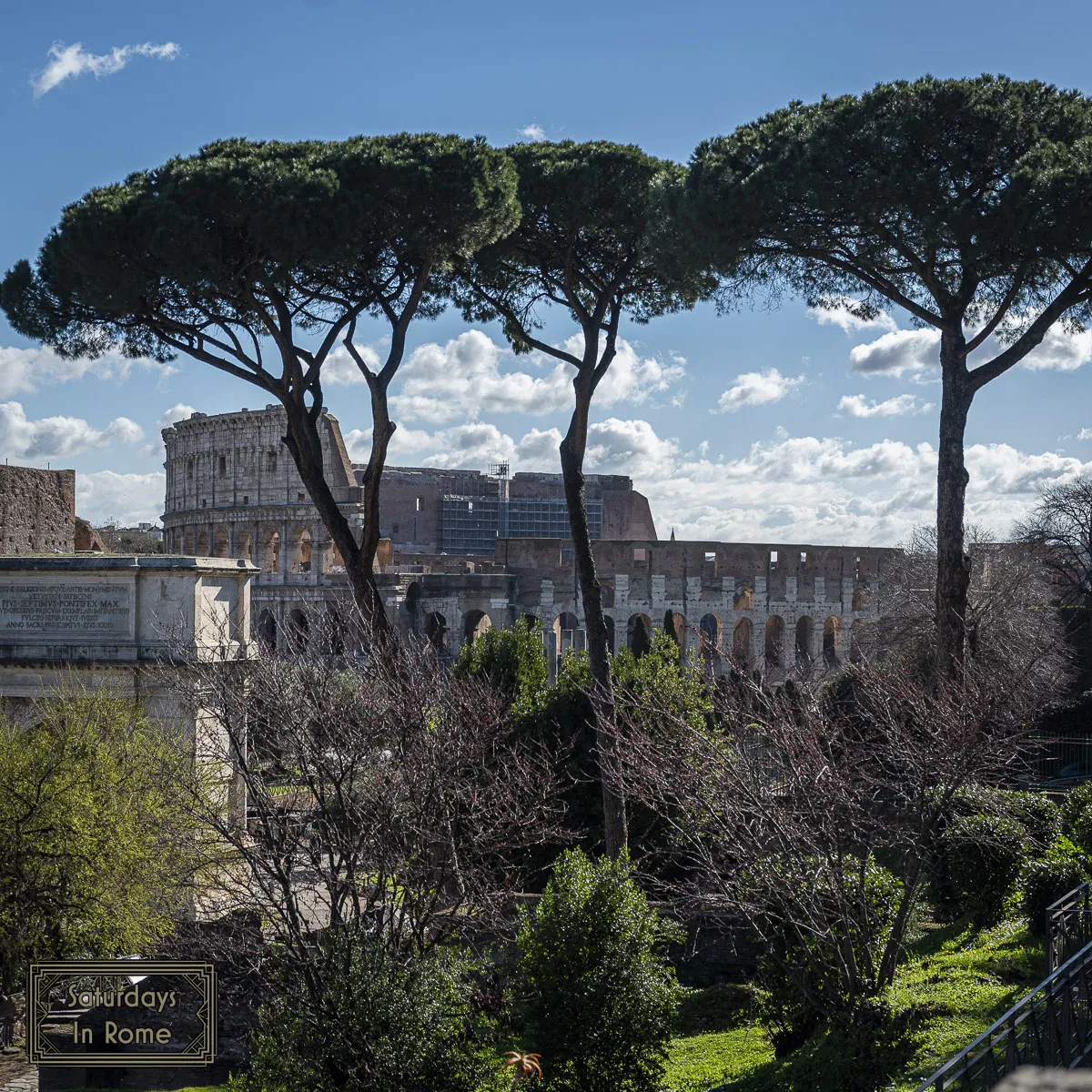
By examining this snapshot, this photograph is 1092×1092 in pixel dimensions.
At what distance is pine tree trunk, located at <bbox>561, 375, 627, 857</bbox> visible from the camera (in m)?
9.64

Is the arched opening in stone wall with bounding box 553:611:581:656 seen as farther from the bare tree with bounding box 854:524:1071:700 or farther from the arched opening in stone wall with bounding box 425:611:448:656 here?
the bare tree with bounding box 854:524:1071:700

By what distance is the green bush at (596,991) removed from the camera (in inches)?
236

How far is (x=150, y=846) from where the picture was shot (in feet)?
25.3

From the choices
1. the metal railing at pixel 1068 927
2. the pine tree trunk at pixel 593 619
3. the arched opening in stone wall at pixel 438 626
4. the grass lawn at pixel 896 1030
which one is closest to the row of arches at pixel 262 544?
the arched opening in stone wall at pixel 438 626

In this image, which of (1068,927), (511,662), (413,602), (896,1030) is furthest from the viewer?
(413,602)

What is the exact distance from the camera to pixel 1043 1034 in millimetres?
4754

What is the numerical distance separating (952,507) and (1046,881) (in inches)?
175

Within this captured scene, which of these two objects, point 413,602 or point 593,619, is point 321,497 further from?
point 413,602

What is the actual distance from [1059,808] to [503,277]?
26.7 feet

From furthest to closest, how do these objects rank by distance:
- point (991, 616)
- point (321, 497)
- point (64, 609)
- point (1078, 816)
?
point (991, 616) → point (321, 497) → point (64, 609) → point (1078, 816)

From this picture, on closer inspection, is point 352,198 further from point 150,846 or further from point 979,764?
point 979,764

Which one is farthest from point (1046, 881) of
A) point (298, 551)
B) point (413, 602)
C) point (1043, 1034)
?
point (298, 551)

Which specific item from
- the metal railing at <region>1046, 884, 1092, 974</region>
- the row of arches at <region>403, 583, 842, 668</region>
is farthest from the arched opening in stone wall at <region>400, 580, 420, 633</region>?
the metal railing at <region>1046, 884, 1092, 974</region>

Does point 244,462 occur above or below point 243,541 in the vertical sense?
above
